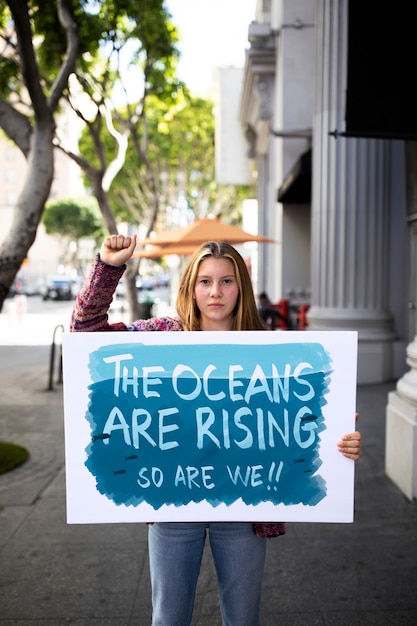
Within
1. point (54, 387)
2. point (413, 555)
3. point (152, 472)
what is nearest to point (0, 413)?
point (54, 387)

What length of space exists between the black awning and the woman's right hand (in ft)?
31.8

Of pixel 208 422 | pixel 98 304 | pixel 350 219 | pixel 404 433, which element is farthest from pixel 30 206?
pixel 350 219

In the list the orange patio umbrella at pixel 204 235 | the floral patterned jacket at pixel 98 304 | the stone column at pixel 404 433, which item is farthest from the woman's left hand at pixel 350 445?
the orange patio umbrella at pixel 204 235

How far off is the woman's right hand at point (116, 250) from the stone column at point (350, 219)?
786 centimetres

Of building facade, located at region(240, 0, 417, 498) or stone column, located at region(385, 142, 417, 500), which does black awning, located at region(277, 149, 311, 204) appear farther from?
stone column, located at region(385, 142, 417, 500)

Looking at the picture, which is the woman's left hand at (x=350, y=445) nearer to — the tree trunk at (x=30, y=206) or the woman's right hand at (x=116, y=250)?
the woman's right hand at (x=116, y=250)

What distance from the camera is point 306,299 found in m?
14.9

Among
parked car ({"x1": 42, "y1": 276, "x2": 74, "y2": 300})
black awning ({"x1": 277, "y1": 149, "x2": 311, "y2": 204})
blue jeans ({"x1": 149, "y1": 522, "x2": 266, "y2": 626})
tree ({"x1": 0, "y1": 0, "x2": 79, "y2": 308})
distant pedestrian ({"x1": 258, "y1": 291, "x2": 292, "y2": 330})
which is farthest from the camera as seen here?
parked car ({"x1": 42, "y1": 276, "x2": 74, "y2": 300})

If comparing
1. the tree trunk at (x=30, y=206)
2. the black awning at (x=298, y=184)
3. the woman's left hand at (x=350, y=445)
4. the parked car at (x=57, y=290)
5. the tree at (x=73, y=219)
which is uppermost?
the tree at (x=73, y=219)

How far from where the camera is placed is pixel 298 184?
12477 mm

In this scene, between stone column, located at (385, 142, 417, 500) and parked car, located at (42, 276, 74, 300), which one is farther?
parked car, located at (42, 276, 74, 300)

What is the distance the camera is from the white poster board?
2.24 m

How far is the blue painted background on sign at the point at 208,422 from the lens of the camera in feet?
7.38

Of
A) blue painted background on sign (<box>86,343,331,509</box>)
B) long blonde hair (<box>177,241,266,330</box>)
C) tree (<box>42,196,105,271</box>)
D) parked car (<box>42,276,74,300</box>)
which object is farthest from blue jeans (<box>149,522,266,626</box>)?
tree (<box>42,196,105,271</box>)
